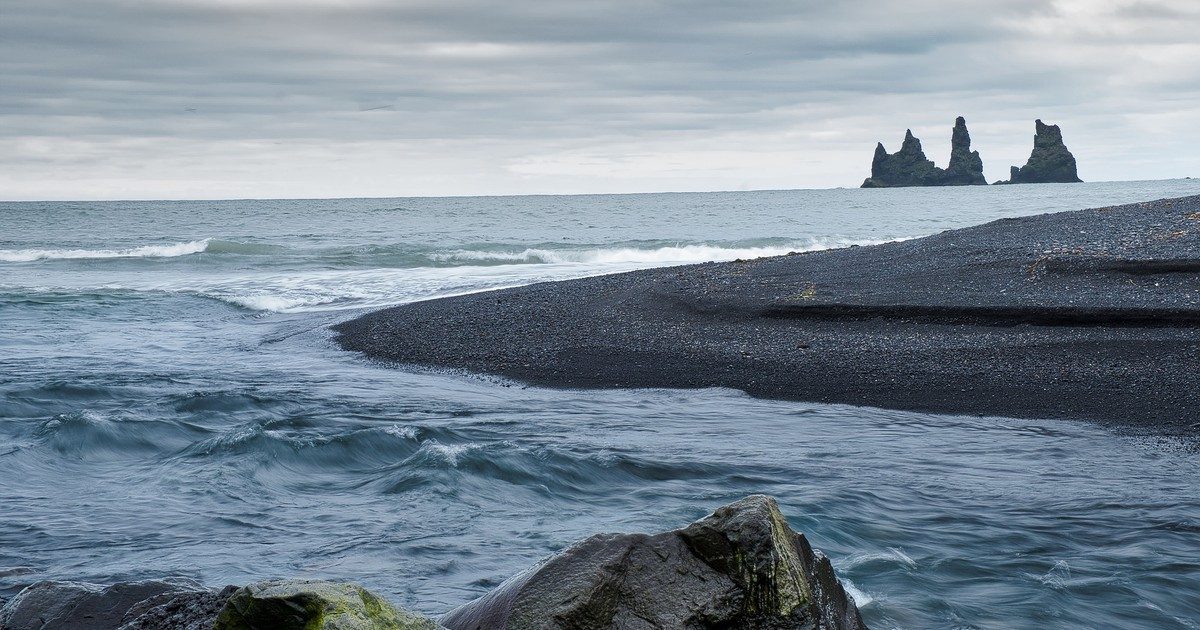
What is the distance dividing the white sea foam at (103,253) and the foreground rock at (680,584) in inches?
1455

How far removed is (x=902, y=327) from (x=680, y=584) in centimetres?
908

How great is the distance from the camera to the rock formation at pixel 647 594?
3709mm

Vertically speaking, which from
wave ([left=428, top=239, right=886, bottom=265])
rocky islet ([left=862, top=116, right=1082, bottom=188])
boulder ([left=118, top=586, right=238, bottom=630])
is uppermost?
rocky islet ([left=862, top=116, right=1082, bottom=188])

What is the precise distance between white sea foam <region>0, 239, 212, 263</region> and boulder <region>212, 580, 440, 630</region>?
1455 inches

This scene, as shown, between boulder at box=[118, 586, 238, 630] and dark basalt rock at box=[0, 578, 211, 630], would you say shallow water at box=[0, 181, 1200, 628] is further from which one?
boulder at box=[118, 586, 238, 630]

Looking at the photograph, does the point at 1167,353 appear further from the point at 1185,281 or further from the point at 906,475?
the point at 906,475

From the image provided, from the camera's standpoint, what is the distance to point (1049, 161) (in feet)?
440

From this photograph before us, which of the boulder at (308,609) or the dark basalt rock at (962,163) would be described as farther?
the dark basalt rock at (962,163)

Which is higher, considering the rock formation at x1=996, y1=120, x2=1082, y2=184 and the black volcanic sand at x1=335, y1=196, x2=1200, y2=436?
the rock formation at x1=996, y1=120, x2=1082, y2=184

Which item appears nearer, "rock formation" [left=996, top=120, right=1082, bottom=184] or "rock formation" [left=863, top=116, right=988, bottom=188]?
"rock formation" [left=996, top=120, right=1082, bottom=184]

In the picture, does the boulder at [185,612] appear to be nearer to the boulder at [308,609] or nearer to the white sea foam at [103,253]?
the boulder at [308,609]

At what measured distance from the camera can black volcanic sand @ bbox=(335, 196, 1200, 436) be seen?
988cm

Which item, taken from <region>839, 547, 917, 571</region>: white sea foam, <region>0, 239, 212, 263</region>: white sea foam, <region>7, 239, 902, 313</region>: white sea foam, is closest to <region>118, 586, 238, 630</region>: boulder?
<region>839, 547, 917, 571</region>: white sea foam

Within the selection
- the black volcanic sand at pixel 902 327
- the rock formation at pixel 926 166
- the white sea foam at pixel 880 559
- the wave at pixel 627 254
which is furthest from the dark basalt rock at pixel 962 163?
the white sea foam at pixel 880 559
